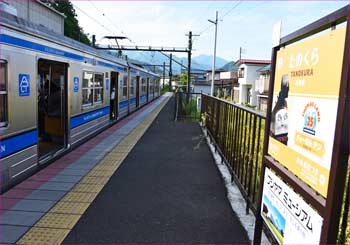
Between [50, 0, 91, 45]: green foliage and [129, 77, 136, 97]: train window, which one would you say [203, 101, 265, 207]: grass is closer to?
[129, 77, 136, 97]: train window

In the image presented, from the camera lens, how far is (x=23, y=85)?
4.79 meters

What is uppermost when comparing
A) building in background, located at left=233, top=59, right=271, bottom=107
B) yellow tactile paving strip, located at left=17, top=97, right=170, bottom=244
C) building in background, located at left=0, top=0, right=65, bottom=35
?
building in background, located at left=0, top=0, right=65, bottom=35

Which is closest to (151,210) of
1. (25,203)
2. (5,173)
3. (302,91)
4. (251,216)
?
(251,216)

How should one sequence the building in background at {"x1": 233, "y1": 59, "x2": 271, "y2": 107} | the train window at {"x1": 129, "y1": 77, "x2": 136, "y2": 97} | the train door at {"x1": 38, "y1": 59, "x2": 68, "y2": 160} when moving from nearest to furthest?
the train door at {"x1": 38, "y1": 59, "x2": 68, "y2": 160} → the train window at {"x1": 129, "y1": 77, "x2": 136, "y2": 97} → the building in background at {"x1": 233, "y1": 59, "x2": 271, "y2": 107}

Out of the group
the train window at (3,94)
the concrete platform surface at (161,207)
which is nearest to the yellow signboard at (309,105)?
the concrete platform surface at (161,207)

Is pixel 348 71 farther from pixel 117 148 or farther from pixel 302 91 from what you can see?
pixel 117 148

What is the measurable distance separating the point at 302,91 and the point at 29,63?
420 cm

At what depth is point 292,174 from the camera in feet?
7.28

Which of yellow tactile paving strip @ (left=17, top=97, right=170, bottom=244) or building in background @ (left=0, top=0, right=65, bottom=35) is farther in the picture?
building in background @ (left=0, top=0, right=65, bottom=35)

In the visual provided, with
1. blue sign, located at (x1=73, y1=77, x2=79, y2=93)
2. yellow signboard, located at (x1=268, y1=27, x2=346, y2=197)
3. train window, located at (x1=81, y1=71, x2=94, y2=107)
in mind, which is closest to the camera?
yellow signboard, located at (x1=268, y1=27, x2=346, y2=197)

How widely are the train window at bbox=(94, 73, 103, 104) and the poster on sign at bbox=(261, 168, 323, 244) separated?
23.3ft

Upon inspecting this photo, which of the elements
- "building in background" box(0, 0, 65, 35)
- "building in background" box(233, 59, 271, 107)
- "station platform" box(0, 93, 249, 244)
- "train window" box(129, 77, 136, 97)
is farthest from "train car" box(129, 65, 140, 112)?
"building in background" box(233, 59, 271, 107)

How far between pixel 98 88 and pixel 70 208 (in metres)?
5.85

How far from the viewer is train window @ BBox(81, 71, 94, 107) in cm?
786
